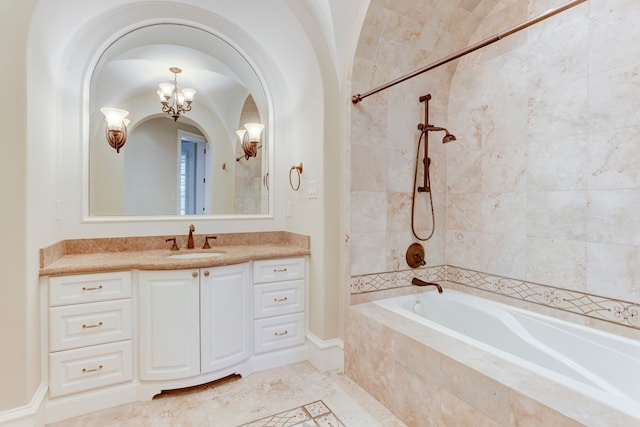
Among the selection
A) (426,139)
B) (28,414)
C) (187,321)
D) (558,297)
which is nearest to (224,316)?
(187,321)

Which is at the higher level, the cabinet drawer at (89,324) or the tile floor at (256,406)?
the cabinet drawer at (89,324)

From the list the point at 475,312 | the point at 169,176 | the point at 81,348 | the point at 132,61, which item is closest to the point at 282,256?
the point at 169,176

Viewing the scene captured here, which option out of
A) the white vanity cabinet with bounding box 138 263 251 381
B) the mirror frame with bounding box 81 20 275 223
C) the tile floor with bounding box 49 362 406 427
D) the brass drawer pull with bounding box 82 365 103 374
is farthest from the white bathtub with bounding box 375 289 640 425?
the brass drawer pull with bounding box 82 365 103 374

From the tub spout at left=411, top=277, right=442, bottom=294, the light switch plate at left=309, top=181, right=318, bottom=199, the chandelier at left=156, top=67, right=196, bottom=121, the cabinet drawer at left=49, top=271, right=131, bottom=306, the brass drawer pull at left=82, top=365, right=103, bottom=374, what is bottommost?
the brass drawer pull at left=82, top=365, right=103, bottom=374

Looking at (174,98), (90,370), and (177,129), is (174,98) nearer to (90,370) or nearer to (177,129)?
(177,129)

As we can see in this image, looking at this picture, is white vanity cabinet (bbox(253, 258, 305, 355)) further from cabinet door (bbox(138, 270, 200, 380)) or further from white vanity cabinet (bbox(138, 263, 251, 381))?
cabinet door (bbox(138, 270, 200, 380))

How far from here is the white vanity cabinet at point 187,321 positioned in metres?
1.93

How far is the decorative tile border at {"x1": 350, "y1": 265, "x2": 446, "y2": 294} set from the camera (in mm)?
2281

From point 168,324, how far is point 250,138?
1.60 m

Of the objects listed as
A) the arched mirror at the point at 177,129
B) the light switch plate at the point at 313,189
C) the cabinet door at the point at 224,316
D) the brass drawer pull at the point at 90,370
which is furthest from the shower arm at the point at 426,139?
the brass drawer pull at the point at 90,370

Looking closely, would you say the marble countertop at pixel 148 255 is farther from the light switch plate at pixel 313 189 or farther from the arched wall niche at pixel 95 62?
the light switch plate at pixel 313 189

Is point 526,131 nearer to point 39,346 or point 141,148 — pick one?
point 141,148

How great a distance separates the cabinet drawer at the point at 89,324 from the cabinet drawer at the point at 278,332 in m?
0.81

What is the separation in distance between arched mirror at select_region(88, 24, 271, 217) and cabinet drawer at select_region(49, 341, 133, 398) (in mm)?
924
